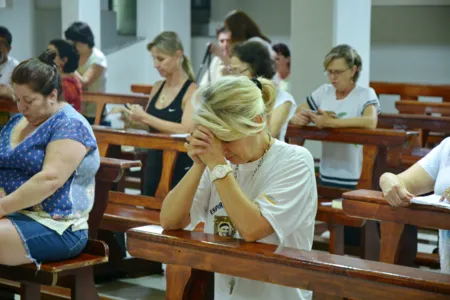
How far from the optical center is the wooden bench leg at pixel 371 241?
459 centimetres

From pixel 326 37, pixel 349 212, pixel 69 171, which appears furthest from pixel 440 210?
pixel 326 37

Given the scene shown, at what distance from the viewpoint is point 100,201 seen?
3.82m

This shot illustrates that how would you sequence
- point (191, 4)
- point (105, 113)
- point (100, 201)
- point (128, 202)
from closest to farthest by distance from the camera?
point (100, 201) → point (128, 202) → point (105, 113) → point (191, 4)

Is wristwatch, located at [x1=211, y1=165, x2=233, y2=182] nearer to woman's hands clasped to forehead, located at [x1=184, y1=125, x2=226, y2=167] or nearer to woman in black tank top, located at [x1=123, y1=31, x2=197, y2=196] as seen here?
woman's hands clasped to forehead, located at [x1=184, y1=125, x2=226, y2=167]

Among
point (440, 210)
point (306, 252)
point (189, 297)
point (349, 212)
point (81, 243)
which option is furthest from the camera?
point (81, 243)

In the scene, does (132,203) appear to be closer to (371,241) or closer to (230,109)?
(371,241)

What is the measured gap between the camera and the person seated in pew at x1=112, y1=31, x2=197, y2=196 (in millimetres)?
4844

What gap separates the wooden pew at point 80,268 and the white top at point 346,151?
56.3 inches

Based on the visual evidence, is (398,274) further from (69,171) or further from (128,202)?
(128,202)

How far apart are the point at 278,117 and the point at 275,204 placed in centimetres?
215

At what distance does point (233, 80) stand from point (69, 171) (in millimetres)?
1201

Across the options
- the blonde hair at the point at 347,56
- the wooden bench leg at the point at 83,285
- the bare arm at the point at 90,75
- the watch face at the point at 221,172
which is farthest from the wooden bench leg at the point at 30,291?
the bare arm at the point at 90,75

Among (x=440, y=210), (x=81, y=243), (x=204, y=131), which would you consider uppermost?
(x=204, y=131)

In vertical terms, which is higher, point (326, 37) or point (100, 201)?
point (326, 37)
